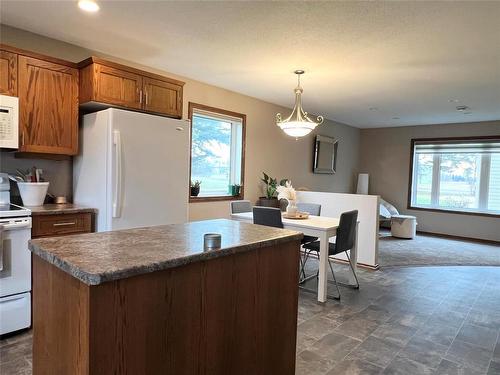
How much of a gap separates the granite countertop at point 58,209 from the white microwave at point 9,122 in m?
0.54

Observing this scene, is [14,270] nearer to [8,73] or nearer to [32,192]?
[32,192]

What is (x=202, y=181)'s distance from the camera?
465 centimetres

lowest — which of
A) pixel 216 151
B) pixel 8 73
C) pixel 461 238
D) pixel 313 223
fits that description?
pixel 461 238

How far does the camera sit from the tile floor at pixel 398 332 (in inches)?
88.3

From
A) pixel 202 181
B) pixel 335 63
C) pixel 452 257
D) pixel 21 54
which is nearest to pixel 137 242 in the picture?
pixel 21 54

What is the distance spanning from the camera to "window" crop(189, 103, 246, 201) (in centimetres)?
450

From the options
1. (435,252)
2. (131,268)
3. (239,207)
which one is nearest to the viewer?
(131,268)

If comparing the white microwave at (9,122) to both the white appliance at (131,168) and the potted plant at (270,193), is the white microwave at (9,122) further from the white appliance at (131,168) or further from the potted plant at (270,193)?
the potted plant at (270,193)

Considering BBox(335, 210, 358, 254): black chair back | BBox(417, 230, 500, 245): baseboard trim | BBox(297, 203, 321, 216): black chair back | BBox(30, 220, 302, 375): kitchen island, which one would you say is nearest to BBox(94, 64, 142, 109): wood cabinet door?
BBox(30, 220, 302, 375): kitchen island

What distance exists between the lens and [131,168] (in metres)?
2.98

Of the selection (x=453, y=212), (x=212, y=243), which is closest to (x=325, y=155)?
(x=453, y=212)

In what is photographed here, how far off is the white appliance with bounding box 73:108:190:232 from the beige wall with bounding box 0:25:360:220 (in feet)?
1.75

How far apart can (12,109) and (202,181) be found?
2.41 metres

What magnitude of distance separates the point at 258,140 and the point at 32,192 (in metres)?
3.28
